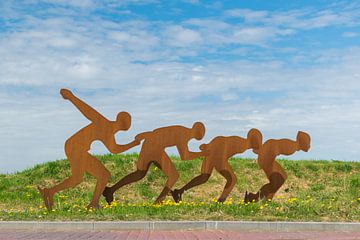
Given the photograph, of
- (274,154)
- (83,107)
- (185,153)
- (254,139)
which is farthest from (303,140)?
(83,107)

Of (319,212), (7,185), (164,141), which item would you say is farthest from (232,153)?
(7,185)

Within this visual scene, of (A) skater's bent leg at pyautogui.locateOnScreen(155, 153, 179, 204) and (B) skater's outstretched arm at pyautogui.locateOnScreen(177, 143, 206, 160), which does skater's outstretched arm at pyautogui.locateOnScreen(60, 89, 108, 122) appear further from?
(B) skater's outstretched arm at pyautogui.locateOnScreen(177, 143, 206, 160)

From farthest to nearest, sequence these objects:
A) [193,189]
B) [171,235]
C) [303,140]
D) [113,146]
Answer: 1. [193,189]
2. [303,140]
3. [113,146]
4. [171,235]

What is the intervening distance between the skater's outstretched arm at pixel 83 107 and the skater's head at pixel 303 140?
18.1ft

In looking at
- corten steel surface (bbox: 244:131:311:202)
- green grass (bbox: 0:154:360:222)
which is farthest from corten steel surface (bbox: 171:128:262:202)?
green grass (bbox: 0:154:360:222)

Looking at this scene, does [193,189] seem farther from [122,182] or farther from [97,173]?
[97,173]

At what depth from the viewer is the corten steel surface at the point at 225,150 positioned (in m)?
15.7

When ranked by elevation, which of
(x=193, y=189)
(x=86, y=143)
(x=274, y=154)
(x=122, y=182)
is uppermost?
(x=86, y=143)

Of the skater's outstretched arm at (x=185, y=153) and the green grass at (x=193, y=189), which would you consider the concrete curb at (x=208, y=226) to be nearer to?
the green grass at (x=193, y=189)

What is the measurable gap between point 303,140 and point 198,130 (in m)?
3.01

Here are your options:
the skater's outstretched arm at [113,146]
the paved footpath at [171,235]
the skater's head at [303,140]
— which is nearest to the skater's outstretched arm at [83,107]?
the skater's outstretched arm at [113,146]

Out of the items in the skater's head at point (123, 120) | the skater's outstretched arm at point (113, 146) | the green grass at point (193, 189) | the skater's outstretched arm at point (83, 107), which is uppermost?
the skater's outstretched arm at point (83, 107)

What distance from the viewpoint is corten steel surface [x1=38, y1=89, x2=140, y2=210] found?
14.4 meters

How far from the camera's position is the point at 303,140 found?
630 inches
